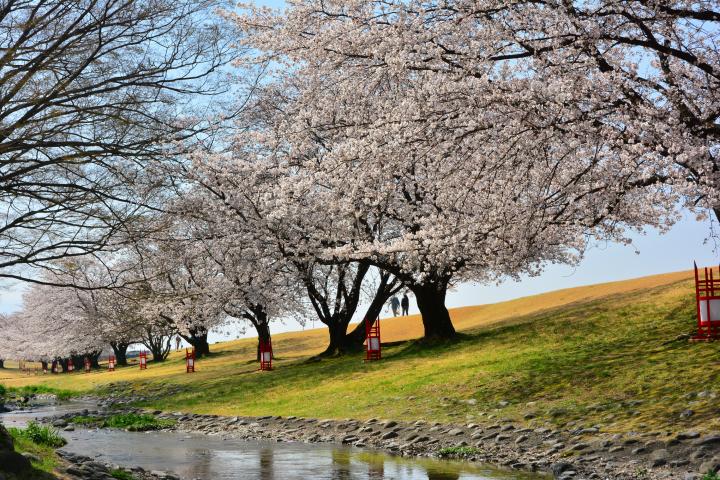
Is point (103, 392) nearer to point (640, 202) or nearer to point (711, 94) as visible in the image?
point (640, 202)

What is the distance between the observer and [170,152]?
43.1ft

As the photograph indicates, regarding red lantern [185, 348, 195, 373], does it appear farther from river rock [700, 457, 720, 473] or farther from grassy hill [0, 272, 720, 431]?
river rock [700, 457, 720, 473]

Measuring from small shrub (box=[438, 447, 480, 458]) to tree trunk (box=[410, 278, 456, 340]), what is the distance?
632 inches

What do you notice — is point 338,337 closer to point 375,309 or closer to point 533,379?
point 375,309

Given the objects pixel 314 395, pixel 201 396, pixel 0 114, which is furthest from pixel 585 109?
pixel 201 396

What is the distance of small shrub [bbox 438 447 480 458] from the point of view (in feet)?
44.5

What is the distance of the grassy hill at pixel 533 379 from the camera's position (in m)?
14.8

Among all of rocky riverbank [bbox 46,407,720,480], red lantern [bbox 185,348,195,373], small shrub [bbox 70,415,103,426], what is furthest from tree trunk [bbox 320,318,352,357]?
rocky riverbank [bbox 46,407,720,480]

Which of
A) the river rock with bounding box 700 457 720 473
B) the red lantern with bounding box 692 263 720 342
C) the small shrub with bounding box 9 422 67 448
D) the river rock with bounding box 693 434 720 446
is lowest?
the river rock with bounding box 700 457 720 473

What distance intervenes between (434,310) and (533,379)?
11952 millimetres

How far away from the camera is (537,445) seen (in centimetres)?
1326

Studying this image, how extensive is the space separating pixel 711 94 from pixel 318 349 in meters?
36.6

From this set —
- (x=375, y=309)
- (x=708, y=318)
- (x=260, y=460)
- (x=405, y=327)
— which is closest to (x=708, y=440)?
(x=260, y=460)

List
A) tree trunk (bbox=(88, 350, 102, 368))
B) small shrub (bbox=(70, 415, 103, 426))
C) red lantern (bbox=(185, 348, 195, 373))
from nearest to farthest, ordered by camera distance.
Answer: small shrub (bbox=(70, 415, 103, 426)), red lantern (bbox=(185, 348, 195, 373)), tree trunk (bbox=(88, 350, 102, 368))
